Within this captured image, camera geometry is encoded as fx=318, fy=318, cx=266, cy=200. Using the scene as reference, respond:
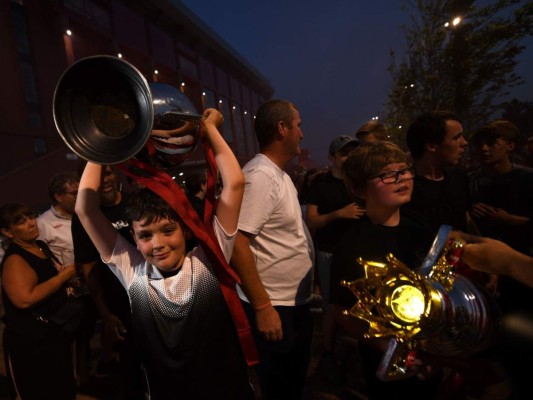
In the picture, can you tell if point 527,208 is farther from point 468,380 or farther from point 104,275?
point 104,275

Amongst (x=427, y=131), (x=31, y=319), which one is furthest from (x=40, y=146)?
(x=427, y=131)

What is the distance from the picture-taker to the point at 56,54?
567 inches

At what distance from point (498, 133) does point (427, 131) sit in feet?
3.90

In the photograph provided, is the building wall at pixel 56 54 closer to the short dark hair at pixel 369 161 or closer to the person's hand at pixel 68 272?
→ the person's hand at pixel 68 272

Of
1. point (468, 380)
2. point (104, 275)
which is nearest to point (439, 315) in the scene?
point (468, 380)

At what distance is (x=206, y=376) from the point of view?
156cm

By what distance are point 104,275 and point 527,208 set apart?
3.83 metres

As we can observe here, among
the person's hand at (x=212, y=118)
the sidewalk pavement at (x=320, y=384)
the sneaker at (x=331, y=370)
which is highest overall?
the person's hand at (x=212, y=118)

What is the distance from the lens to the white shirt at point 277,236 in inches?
78.0

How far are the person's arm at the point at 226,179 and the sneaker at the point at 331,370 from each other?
2.20 meters

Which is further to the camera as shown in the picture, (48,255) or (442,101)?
(442,101)

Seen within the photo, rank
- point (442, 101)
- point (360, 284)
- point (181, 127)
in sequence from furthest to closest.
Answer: point (442, 101) < point (181, 127) < point (360, 284)

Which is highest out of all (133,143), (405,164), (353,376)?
(133,143)

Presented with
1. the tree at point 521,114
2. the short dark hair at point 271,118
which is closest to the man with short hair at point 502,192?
the short dark hair at point 271,118
